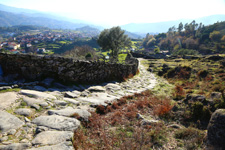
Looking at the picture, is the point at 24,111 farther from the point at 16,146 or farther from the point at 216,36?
the point at 216,36

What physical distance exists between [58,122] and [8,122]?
4.88 ft

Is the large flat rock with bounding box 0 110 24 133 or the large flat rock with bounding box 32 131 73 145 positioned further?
the large flat rock with bounding box 0 110 24 133

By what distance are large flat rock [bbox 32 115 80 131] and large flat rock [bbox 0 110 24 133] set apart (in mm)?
474

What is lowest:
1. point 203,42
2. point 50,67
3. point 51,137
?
point 51,137

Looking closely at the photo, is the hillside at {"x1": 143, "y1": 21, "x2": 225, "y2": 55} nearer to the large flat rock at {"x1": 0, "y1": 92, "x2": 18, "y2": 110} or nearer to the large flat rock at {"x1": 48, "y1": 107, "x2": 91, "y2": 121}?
the large flat rock at {"x1": 48, "y1": 107, "x2": 91, "y2": 121}

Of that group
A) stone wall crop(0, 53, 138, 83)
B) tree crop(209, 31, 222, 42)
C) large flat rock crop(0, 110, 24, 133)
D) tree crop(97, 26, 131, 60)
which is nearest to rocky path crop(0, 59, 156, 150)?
large flat rock crop(0, 110, 24, 133)

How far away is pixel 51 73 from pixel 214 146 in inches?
373

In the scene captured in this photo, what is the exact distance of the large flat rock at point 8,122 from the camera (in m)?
3.71

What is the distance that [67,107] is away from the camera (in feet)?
19.8

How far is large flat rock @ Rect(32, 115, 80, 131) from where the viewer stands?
4316 millimetres

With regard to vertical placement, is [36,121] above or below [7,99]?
below

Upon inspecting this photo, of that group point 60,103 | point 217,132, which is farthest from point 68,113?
point 217,132

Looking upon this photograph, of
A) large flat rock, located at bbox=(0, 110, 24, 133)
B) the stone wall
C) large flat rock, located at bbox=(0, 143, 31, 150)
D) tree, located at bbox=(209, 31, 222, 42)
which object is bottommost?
large flat rock, located at bbox=(0, 143, 31, 150)

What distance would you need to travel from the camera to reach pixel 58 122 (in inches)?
179
